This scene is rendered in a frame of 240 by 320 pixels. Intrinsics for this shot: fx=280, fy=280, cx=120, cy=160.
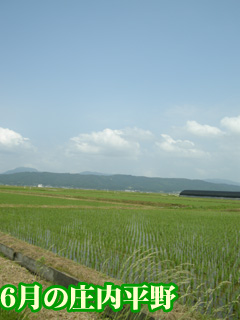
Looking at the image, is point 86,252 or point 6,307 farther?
point 86,252

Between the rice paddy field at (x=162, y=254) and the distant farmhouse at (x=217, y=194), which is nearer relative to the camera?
the rice paddy field at (x=162, y=254)

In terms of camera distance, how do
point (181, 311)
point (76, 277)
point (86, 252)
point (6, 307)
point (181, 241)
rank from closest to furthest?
1. point (6, 307)
2. point (181, 311)
3. point (76, 277)
4. point (86, 252)
5. point (181, 241)

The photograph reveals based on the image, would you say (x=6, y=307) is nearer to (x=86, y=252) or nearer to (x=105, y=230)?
(x=86, y=252)

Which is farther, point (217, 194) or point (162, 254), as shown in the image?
point (217, 194)

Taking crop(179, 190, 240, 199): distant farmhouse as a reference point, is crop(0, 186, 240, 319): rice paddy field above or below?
above

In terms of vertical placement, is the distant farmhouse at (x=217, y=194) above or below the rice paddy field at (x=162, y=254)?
below

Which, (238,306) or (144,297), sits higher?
(144,297)

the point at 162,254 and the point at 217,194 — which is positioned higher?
the point at 162,254

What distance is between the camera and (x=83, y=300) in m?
3.07

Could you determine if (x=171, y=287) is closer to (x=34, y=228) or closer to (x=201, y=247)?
(x=201, y=247)

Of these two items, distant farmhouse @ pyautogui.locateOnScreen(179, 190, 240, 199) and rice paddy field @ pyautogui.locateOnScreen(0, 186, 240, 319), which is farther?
distant farmhouse @ pyautogui.locateOnScreen(179, 190, 240, 199)

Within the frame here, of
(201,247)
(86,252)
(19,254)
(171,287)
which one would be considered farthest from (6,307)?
(201,247)

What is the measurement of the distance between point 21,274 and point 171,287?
11.1ft

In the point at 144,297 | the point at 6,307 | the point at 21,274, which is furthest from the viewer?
the point at 21,274
